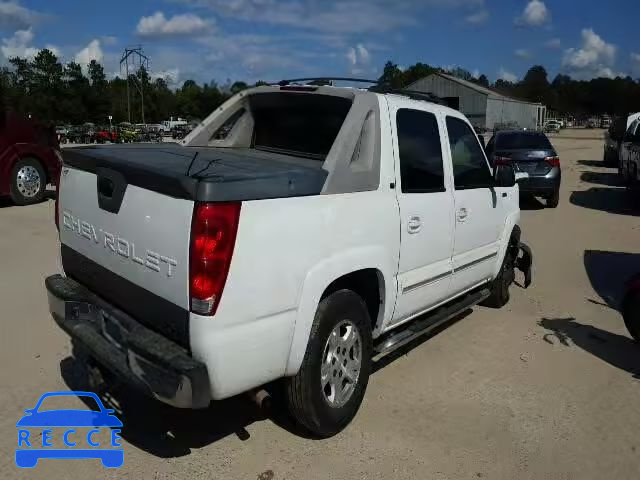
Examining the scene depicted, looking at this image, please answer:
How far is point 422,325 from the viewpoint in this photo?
14.1 feet

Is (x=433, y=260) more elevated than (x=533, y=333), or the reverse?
(x=433, y=260)

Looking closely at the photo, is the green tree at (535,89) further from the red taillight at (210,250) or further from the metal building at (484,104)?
the red taillight at (210,250)

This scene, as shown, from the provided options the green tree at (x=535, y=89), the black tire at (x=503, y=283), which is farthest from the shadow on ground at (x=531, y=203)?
the green tree at (x=535, y=89)

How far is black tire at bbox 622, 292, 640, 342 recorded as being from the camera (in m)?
4.86

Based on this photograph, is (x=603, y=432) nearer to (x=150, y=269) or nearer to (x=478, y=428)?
(x=478, y=428)

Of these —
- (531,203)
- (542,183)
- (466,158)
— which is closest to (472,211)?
(466,158)

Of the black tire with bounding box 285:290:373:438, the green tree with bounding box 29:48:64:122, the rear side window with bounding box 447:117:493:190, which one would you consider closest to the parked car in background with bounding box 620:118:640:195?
the rear side window with bounding box 447:117:493:190

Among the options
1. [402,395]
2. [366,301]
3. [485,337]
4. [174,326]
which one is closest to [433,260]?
[366,301]

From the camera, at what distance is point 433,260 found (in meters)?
4.23

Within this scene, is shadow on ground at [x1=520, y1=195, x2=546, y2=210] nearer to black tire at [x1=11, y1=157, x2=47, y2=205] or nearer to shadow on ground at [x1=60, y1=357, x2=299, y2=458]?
black tire at [x1=11, y1=157, x2=47, y2=205]

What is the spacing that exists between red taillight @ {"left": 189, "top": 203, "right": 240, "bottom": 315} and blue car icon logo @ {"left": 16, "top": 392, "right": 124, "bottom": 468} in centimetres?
130

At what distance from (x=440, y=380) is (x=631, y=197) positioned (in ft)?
38.5

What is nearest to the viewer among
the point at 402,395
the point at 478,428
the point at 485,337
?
the point at 478,428

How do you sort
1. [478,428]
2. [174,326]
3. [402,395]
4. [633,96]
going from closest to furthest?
1. [174,326]
2. [478,428]
3. [402,395]
4. [633,96]
